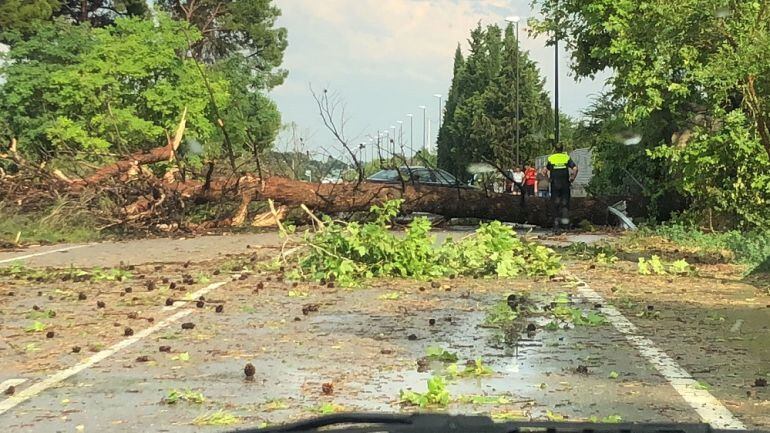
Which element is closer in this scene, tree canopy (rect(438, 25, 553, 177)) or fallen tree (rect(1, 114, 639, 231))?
fallen tree (rect(1, 114, 639, 231))

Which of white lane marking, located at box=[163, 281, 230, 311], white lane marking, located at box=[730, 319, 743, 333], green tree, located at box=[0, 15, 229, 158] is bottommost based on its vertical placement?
white lane marking, located at box=[730, 319, 743, 333]

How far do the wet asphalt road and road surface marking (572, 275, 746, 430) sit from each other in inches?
3.4

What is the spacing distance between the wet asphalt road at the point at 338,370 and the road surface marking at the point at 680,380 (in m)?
0.09

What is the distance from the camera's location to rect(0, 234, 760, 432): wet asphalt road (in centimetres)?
577

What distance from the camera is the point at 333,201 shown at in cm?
2227

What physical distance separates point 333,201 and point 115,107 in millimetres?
20438

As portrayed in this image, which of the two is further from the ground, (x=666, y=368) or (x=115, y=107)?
(x=115, y=107)

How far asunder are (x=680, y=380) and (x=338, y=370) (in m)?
2.32

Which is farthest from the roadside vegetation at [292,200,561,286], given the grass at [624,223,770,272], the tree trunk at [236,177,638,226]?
the tree trunk at [236,177,638,226]

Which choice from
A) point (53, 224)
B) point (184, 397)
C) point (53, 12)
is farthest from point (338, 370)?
point (53, 12)

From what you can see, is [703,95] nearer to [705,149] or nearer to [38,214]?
[705,149]

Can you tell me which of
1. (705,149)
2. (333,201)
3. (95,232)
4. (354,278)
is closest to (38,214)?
(95,232)

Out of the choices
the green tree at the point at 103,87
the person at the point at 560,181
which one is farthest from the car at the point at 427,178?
the green tree at the point at 103,87

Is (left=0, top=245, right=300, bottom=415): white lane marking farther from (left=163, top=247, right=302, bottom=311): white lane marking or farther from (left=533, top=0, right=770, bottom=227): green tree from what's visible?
(left=533, top=0, right=770, bottom=227): green tree
